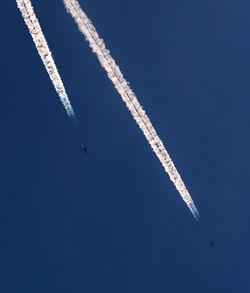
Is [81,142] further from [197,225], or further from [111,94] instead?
[197,225]

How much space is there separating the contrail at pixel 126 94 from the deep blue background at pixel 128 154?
4 cm

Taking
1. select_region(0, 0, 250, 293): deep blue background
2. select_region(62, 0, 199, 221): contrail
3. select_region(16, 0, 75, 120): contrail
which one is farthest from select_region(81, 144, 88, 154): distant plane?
select_region(62, 0, 199, 221): contrail

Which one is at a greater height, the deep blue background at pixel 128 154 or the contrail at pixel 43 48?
the contrail at pixel 43 48

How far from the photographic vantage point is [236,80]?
8.40 feet

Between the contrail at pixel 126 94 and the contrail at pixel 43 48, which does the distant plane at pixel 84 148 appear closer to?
the contrail at pixel 43 48

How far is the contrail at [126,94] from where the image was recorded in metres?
2.41

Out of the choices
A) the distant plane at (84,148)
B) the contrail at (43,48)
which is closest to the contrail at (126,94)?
the contrail at (43,48)

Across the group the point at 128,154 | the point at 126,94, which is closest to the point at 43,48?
the point at 126,94

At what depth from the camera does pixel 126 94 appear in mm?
2475

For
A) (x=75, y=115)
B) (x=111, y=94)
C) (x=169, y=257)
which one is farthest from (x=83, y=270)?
(x=111, y=94)

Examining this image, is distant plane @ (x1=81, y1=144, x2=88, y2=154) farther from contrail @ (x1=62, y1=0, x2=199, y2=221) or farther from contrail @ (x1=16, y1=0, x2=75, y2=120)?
contrail @ (x1=62, y1=0, x2=199, y2=221)

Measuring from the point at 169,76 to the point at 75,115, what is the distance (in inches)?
28.1

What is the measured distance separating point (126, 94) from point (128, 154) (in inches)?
16.5

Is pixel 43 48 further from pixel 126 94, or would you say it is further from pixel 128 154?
pixel 128 154
